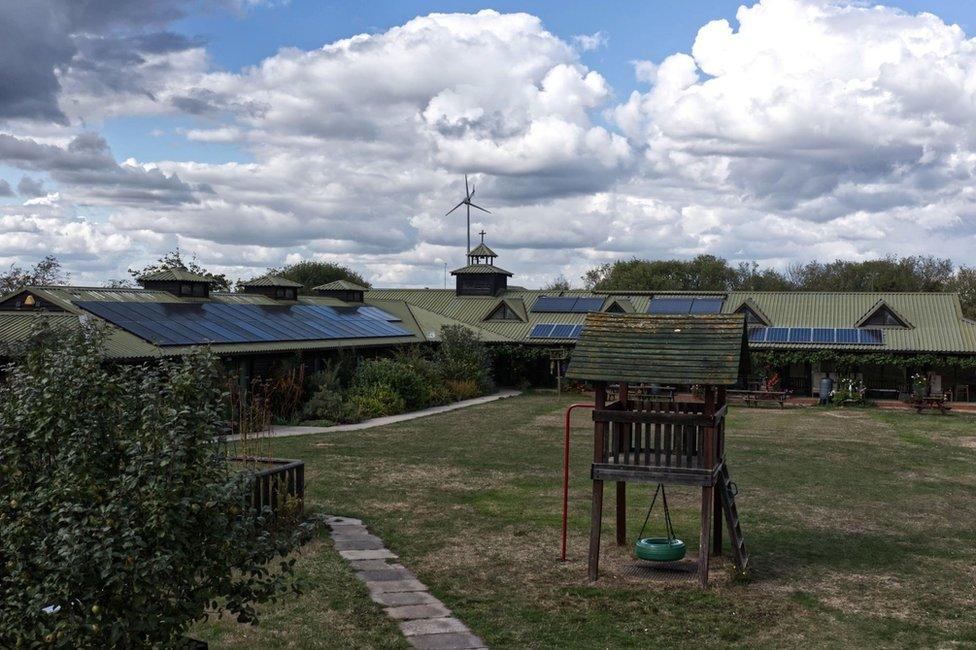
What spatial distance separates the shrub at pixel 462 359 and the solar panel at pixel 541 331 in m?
3.61

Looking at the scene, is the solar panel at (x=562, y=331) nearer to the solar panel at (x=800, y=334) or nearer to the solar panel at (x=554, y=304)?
the solar panel at (x=554, y=304)

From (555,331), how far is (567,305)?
335 centimetres

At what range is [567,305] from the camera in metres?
47.8

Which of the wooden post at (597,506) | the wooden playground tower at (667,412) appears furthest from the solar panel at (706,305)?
the wooden post at (597,506)

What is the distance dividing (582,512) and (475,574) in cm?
455

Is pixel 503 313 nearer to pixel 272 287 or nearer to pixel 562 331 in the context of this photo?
pixel 562 331

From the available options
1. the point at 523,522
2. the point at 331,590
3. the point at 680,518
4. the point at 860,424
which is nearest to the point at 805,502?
the point at 680,518

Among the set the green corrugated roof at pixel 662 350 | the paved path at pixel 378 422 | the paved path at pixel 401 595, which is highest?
the green corrugated roof at pixel 662 350

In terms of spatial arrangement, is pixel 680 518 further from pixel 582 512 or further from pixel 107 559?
pixel 107 559

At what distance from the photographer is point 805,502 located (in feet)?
59.7

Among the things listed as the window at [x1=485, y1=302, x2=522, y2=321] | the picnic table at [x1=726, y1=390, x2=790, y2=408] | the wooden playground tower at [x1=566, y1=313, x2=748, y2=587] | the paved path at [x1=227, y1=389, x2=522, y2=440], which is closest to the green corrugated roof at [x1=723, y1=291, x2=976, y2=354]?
the picnic table at [x1=726, y1=390, x2=790, y2=408]

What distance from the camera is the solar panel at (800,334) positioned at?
40938 millimetres

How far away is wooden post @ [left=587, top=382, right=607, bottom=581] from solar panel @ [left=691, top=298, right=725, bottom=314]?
31.2 m

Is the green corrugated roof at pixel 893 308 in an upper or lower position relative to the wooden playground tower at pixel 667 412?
upper
